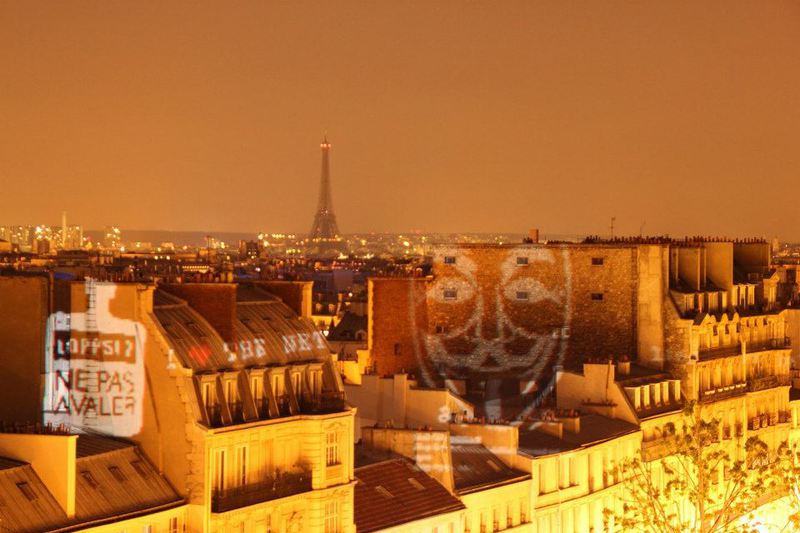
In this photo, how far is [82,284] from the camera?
146 feet

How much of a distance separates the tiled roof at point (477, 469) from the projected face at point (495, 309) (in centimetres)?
1637

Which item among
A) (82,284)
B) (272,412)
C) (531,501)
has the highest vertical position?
(82,284)

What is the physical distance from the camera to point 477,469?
183 ft

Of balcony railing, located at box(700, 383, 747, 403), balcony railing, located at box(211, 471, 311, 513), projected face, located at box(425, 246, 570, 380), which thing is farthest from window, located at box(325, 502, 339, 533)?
balcony railing, located at box(700, 383, 747, 403)

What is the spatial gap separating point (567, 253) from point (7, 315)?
35.4m

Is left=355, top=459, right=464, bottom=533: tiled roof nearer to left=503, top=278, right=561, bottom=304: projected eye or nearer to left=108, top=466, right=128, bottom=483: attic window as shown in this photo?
left=108, top=466, right=128, bottom=483: attic window

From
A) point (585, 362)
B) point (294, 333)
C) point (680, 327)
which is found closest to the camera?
point (294, 333)

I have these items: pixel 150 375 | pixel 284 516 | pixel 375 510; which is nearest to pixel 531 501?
pixel 375 510

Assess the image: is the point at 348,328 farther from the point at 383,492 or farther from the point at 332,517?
the point at 332,517

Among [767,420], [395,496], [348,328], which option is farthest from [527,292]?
[348,328]

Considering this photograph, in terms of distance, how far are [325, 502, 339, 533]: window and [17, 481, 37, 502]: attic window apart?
35.9ft

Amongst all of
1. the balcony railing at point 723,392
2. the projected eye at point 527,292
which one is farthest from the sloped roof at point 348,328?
the projected eye at point 527,292

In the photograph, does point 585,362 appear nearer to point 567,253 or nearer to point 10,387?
point 567,253

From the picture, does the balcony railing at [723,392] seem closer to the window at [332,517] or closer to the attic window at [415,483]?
the attic window at [415,483]
